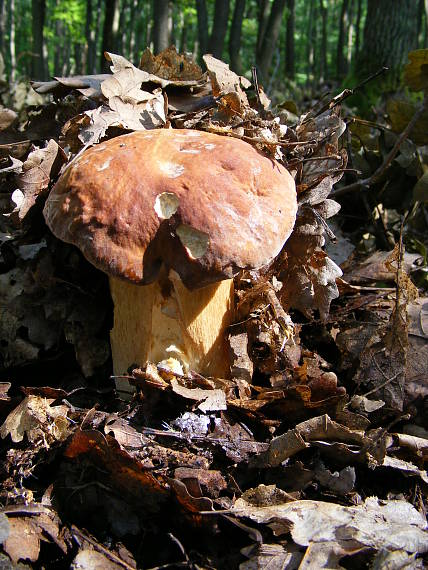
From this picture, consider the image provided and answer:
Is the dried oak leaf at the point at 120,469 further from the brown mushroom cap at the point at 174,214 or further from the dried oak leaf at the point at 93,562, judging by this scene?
the brown mushroom cap at the point at 174,214

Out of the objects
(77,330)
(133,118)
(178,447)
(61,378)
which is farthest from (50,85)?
(178,447)

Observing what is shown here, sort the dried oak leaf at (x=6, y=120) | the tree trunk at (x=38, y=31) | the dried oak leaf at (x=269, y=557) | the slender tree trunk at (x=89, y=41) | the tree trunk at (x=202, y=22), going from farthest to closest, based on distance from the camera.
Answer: the slender tree trunk at (x=89, y=41)
the tree trunk at (x=202, y=22)
the tree trunk at (x=38, y=31)
the dried oak leaf at (x=6, y=120)
the dried oak leaf at (x=269, y=557)

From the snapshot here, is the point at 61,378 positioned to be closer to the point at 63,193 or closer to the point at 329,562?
the point at 63,193

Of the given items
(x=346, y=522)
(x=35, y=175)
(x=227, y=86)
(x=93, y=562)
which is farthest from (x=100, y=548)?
(x=227, y=86)

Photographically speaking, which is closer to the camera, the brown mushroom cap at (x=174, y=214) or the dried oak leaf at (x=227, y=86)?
the brown mushroom cap at (x=174, y=214)

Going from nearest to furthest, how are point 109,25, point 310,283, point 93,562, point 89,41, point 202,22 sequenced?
point 93,562
point 310,283
point 109,25
point 202,22
point 89,41

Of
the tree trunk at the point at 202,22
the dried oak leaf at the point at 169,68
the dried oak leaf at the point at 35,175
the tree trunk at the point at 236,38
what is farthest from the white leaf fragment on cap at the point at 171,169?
the tree trunk at the point at 202,22

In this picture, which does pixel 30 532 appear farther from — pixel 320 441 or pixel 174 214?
pixel 174 214
